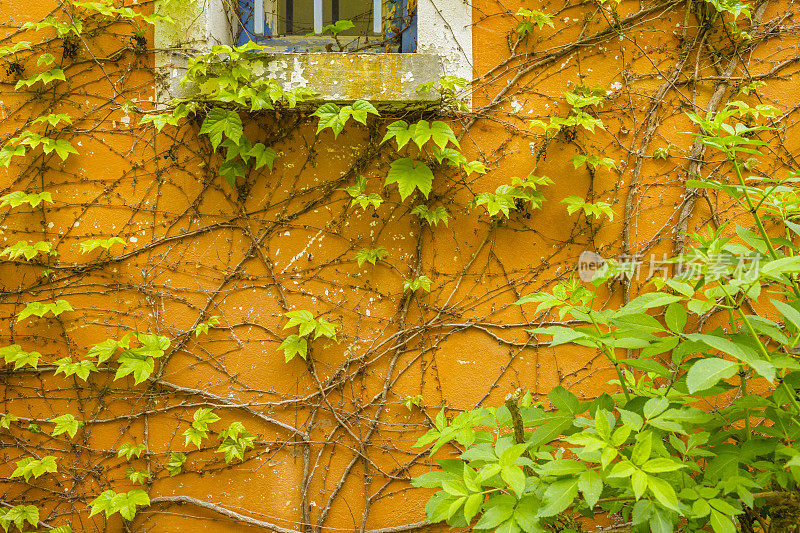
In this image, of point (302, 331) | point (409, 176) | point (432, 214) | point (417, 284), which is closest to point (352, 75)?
point (409, 176)

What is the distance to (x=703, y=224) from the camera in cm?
261

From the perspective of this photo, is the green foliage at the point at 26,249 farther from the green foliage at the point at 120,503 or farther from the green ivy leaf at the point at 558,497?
the green ivy leaf at the point at 558,497

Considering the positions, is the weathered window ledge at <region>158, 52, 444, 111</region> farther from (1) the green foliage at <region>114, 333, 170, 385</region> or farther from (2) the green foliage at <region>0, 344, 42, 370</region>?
(2) the green foliage at <region>0, 344, 42, 370</region>

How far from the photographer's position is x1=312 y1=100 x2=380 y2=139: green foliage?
7.36ft

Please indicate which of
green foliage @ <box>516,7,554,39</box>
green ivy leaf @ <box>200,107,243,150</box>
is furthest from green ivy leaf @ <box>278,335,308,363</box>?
green foliage @ <box>516,7,554,39</box>

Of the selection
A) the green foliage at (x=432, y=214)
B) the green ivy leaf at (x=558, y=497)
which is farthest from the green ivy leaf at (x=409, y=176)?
the green ivy leaf at (x=558, y=497)

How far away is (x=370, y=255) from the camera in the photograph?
8.11 feet

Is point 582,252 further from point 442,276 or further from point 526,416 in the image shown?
point 526,416

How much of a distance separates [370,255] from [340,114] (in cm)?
63

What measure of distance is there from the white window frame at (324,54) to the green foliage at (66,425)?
147 centimetres

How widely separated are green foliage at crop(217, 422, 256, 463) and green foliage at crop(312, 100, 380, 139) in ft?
4.42

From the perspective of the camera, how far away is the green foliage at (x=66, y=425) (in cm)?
234

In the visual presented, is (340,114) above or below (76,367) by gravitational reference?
above

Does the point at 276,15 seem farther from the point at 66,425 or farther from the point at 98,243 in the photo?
the point at 66,425
